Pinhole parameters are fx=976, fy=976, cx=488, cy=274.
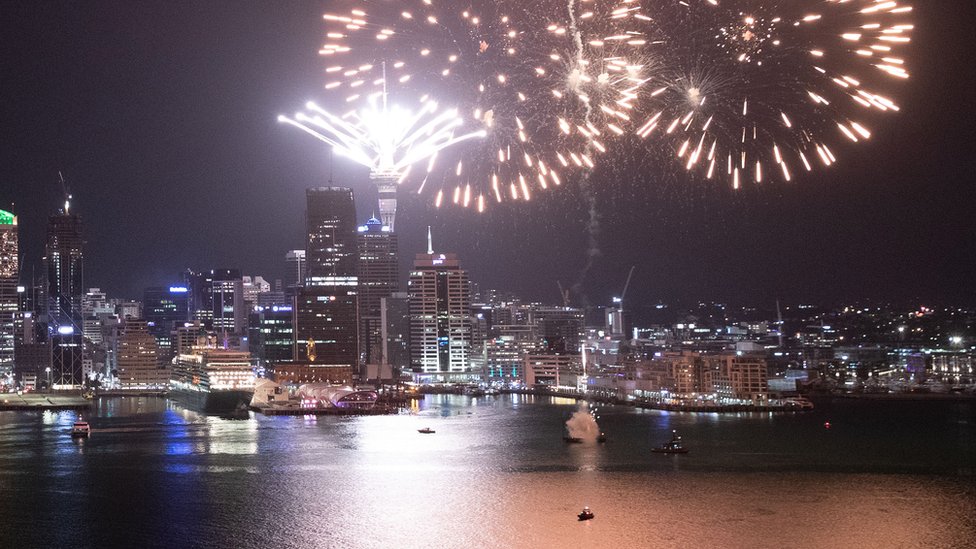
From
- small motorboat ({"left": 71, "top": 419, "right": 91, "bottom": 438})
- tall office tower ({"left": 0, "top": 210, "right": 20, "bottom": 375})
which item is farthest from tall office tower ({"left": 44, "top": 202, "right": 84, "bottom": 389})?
small motorboat ({"left": 71, "top": 419, "right": 91, "bottom": 438})

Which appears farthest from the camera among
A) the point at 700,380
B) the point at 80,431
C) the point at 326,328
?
the point at 326,328

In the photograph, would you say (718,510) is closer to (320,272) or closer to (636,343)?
(320,272)

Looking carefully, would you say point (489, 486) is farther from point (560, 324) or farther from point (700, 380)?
point (560, 324)

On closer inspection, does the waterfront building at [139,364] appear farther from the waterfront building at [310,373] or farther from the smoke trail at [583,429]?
the smoke trail at [583,429]

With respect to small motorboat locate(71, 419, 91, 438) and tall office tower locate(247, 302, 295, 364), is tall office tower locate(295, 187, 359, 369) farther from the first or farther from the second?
small motorboat locate(71, 419, 91, 438)

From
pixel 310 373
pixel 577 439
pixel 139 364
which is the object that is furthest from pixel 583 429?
Result: pixel 139 364

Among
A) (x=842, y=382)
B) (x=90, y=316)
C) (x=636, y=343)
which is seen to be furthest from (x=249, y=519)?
(x=90, y=316)
